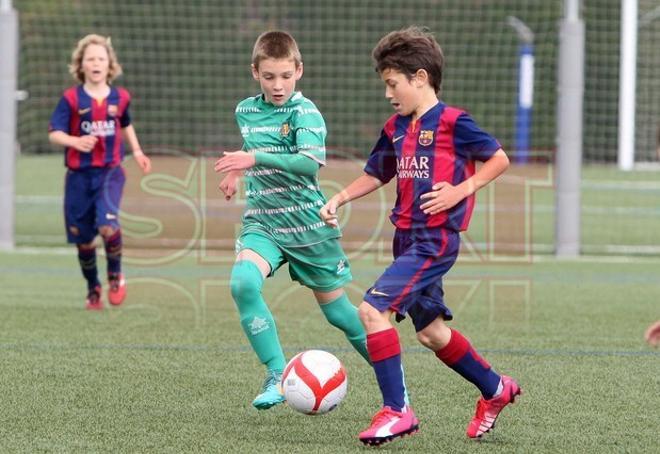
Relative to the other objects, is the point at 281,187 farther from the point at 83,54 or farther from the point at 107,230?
the point at 83,54

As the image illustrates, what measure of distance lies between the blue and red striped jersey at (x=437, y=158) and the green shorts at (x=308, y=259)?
697mm

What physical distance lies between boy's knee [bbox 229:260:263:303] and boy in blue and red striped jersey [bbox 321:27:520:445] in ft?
1.60

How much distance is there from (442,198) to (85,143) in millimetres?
4265

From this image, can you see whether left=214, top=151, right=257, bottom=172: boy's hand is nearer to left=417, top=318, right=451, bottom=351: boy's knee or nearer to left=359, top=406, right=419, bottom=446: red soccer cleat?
left=417, top=318, right=451, bottom=351: boy's knee

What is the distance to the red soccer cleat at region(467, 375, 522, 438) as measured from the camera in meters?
4.73

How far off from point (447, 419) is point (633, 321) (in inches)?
136

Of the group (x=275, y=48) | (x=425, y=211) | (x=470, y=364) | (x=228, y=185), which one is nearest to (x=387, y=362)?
(x=470, y=364)

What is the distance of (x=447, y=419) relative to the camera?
509cm

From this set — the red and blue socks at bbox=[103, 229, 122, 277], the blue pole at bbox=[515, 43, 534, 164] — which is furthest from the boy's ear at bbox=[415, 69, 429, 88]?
the blue pole at bbox=[515, 43, 534, 164]

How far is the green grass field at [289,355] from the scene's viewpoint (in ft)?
15.4

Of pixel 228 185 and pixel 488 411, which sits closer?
pixel 488 411

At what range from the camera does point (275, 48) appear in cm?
534

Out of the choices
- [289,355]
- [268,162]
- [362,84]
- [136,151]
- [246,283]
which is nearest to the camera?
[268,162]

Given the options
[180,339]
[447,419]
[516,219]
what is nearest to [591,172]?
[516,219]
